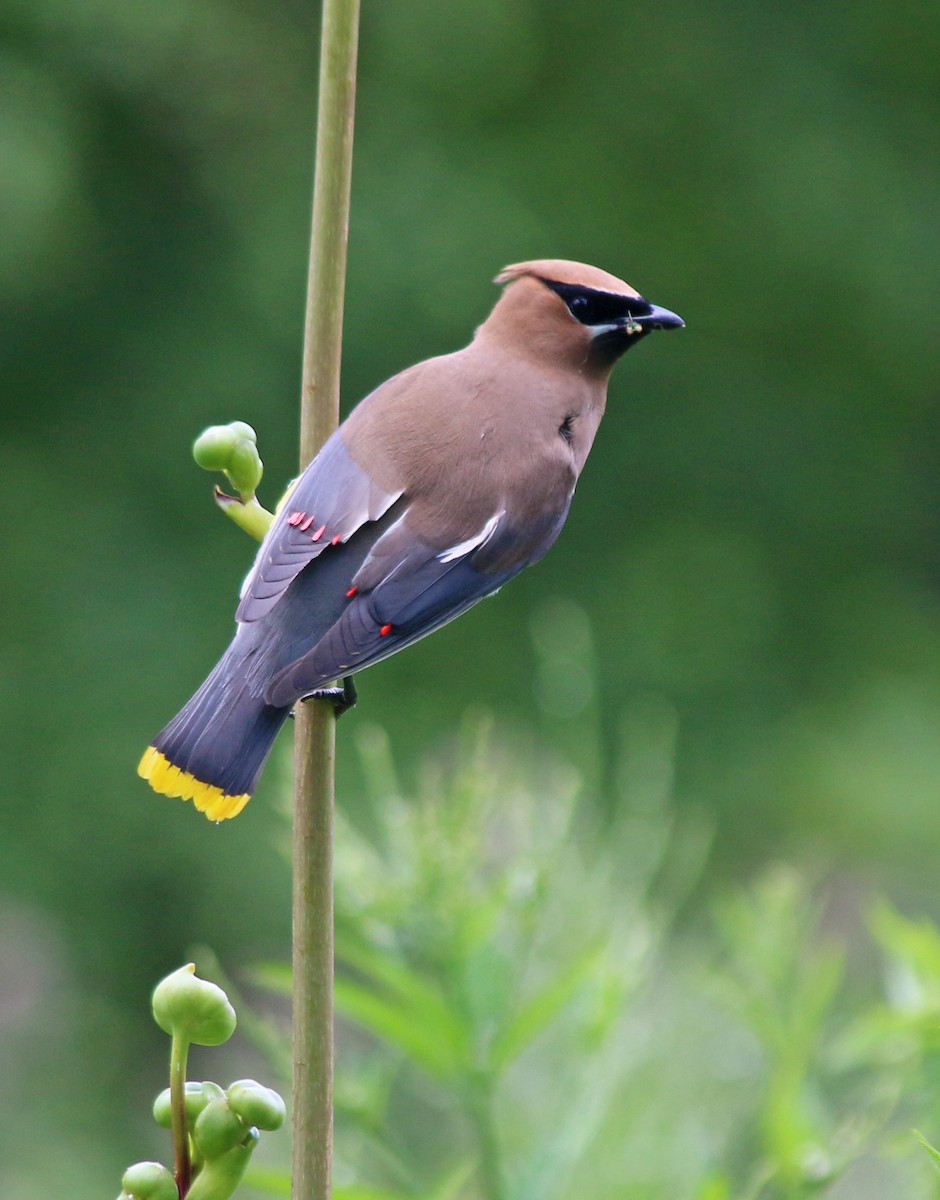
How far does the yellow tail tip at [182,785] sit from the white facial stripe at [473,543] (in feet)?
1.17

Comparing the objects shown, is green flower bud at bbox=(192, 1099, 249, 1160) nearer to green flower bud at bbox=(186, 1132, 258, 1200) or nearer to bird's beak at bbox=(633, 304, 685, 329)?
green flower bud at bbox=(186, 1132, 258, 1200)

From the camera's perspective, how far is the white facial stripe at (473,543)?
1.56m

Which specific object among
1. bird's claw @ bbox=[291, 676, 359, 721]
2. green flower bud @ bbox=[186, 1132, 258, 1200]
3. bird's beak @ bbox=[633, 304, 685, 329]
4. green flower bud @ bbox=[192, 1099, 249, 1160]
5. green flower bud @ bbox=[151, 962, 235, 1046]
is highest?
bird's beak @ bbox=[633, 304, 685, 329]

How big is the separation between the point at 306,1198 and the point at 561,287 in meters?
1.16

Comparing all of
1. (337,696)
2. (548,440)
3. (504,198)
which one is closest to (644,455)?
(504,198)

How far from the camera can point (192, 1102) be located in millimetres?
815

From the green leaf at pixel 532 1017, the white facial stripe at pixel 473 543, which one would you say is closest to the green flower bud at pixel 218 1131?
the green leaf at pixel 532 1017

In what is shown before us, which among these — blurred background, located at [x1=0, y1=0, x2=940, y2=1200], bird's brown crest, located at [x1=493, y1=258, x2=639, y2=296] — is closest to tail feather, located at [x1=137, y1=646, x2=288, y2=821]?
bird's brown crest, located at [x1=493, y1=258, x2=639, y2=296]

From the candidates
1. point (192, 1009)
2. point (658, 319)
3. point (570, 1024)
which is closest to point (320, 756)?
point (192, 1009)

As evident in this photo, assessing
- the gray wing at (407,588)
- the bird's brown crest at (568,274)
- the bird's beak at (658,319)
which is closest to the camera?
the gray wing at (407,588)

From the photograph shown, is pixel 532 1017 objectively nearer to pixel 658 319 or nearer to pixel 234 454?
pixel 234 454

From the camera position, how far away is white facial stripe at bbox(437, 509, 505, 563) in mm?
1563

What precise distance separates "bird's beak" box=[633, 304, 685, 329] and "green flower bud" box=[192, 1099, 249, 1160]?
0.91 metres

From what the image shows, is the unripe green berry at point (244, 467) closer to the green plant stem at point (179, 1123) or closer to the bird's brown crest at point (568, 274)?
the green plant stem at point (179, 1123)
